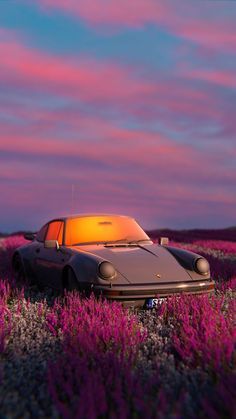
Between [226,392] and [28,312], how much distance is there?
4.02 meters

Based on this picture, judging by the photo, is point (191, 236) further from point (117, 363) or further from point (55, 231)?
point (117, 363)

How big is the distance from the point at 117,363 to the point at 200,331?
1287 mm

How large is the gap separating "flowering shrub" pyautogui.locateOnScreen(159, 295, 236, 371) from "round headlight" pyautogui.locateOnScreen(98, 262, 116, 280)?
78 cm

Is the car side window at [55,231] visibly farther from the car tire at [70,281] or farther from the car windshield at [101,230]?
→ the car tire at [70,281]

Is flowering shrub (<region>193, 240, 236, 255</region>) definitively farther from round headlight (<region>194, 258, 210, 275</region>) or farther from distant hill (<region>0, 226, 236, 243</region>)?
round headlight (<region>194, 258, 210, 275</region>)

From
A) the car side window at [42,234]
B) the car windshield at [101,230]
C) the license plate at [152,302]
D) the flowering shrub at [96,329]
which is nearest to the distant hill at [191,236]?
the car side window at [42,234]

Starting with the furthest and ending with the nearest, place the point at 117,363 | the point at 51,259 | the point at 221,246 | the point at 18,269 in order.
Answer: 1. the point at 221,246
2. the point at 18,269
3. the point at 51,259
4. the point at 117,363

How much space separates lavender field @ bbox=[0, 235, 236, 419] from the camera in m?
4.18

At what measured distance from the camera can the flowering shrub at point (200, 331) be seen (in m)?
5.07

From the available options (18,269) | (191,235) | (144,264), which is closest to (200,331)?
(144,264)

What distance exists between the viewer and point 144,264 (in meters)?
7.94

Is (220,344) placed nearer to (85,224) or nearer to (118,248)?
(118,248)

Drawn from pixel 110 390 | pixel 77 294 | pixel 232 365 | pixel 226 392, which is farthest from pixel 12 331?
pixel 226 392

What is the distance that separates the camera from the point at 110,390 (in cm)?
465
